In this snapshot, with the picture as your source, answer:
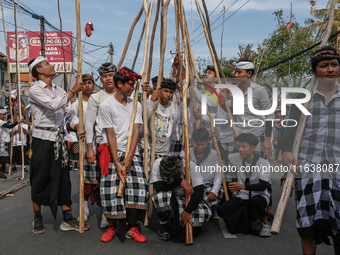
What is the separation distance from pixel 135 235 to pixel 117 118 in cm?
123

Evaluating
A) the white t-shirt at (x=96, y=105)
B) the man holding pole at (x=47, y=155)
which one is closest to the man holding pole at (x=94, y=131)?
the white t-shirt at (x=96, y=105)

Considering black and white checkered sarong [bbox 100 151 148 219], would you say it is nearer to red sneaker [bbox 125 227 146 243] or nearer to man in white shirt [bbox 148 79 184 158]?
red sneaker [bbox 125 227 146 243]

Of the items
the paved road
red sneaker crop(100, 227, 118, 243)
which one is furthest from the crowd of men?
the paved road

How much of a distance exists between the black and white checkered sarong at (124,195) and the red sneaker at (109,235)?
0.24 metres

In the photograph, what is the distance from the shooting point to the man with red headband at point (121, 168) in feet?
10.4

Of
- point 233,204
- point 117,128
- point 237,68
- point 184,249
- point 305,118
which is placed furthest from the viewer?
point 237,68

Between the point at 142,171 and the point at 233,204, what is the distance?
1.11m

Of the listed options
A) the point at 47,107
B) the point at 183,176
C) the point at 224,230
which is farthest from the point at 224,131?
the point at 47,107

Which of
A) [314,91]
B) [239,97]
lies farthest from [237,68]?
[314,91]

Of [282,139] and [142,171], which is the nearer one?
[282,139]

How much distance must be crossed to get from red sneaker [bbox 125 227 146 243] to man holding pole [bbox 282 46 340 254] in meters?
1.59

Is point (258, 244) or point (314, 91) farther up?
point (314, 91)

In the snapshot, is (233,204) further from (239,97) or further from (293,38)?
(293,38)

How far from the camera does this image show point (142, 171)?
3.32 meters
